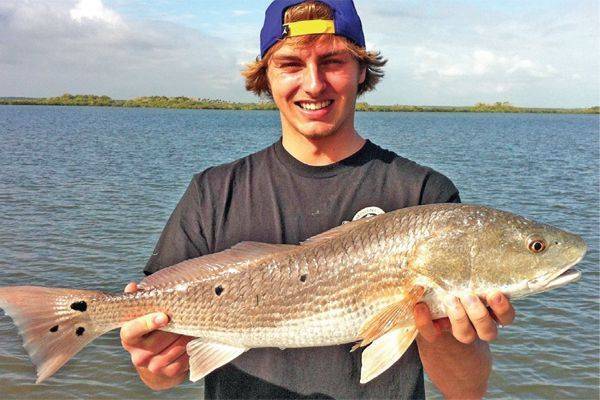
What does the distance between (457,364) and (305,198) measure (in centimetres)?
134

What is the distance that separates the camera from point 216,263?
3.54 meters

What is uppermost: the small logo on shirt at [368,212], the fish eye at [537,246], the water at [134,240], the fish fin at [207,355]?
the small logo on shirt at [368,212]

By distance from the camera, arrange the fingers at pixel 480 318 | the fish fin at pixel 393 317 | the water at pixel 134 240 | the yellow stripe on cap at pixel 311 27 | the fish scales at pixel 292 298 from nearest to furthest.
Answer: the fingers at pixel 480 318 → the fish fin at pixel 393 317 → the fish scales at pixel 292 298 → the yellow stripe on cap at pixel 311 27 → the water at pixel 134 240

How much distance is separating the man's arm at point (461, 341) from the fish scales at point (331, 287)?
98 millimetres

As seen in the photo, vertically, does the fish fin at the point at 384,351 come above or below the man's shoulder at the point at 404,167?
below

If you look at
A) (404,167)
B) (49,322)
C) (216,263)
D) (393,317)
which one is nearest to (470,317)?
(393,317)

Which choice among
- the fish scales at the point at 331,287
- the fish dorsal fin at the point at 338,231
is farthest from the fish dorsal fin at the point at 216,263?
the fish dorsal fin at the point at 338,231

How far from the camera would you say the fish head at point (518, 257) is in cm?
329

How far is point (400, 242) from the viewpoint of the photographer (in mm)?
3314

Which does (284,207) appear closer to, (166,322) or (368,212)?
(368,212)

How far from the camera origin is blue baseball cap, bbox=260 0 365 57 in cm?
365

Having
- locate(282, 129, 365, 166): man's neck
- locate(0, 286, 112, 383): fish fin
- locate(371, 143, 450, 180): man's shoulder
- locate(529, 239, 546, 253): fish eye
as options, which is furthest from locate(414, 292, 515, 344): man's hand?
locate(0, 286, 112, 383): fish fin

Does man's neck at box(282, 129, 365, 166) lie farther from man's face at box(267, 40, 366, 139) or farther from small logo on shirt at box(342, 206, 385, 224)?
small logo on shirt at box(342, 206, 385, 224)

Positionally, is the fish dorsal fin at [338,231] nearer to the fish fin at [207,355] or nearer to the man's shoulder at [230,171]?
the man's shoulder at [230,171]
